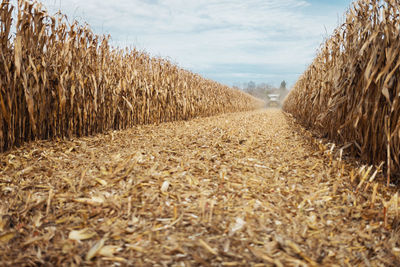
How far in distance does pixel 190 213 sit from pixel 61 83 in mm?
2887

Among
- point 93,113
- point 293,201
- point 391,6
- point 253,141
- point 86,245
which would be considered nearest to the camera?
point 86,245

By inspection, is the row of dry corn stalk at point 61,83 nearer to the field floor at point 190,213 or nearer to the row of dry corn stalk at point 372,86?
the field floor at point 190,213

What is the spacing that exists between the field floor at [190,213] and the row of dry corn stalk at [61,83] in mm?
736

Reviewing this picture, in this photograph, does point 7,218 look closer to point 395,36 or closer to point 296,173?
point 296,173

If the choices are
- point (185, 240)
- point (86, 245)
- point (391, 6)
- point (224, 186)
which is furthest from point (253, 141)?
point (86, 245)

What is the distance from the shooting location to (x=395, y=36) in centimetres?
250

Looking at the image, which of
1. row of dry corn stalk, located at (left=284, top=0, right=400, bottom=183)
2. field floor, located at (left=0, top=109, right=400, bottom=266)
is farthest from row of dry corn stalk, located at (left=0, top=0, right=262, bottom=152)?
row of dry corn stalk, located at (left=284, top=0, right=400, bottom=183)

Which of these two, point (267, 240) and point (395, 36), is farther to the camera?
point (395, 36)

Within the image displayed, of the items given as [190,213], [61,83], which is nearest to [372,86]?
[190,213]

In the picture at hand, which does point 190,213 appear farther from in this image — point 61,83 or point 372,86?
point 61,83

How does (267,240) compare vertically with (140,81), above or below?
below

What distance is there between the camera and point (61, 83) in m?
3.54

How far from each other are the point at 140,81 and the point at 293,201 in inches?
178

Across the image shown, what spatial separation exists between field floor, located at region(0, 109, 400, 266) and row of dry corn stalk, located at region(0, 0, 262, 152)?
Result: 2.41 feet
